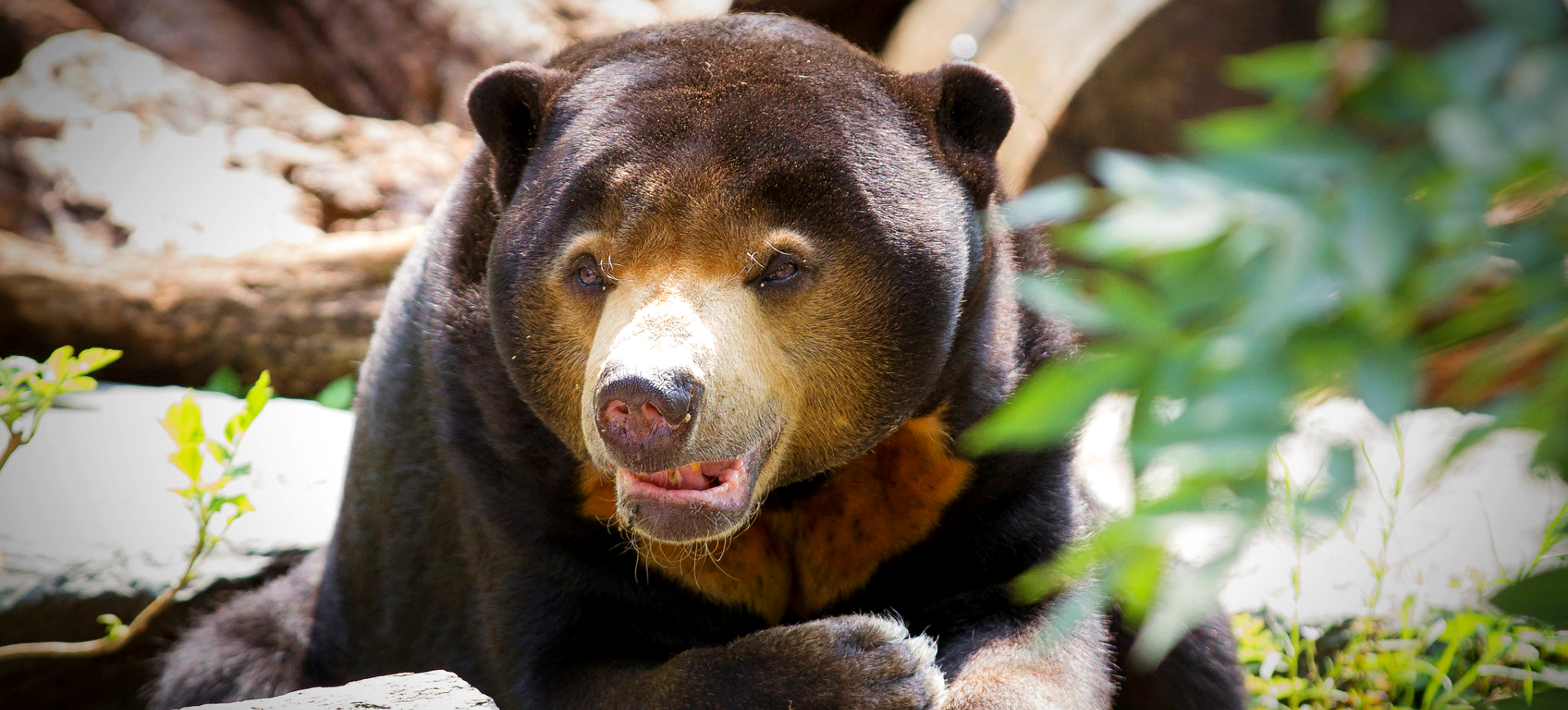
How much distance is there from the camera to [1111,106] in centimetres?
688

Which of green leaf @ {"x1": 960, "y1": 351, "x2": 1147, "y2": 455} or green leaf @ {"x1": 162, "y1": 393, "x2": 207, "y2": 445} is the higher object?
green leaf @ {"x1": 960, "y1": 351, "x2": 1147, "y2": 455}

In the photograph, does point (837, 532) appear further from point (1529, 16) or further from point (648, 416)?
point (1529, 16)

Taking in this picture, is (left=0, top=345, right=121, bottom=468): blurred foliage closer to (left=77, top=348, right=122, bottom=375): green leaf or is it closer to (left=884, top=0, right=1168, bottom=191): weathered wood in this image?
(left=77, top=348, right=122, bottom=375): green leaf

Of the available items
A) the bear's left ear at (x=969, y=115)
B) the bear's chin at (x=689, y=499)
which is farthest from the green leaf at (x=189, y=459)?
the bear's left ear at (x=969, y=115)

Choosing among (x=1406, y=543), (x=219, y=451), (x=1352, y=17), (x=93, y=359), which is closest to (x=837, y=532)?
(x=219, y=451)

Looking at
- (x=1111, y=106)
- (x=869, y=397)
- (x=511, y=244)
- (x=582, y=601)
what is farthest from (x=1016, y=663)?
(x=1111, y=106)

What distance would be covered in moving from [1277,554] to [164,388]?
5191 millimetres

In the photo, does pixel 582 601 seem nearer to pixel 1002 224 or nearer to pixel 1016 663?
pixel 1016 663

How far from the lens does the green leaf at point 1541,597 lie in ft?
3.62

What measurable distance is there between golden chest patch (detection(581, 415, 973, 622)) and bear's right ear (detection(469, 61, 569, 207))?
3.01ft

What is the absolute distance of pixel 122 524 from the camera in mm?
4613

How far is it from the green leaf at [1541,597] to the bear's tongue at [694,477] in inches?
75.7

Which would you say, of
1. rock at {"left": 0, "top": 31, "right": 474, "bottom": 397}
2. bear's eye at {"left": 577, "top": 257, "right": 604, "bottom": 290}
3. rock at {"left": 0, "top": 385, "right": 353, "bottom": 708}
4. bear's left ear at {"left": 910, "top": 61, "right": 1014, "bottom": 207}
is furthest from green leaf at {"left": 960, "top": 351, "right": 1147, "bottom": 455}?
rock at {"left": 0, "top": 31, "right": 474, "bottom": 397}

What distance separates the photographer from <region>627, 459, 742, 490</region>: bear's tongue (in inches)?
113
